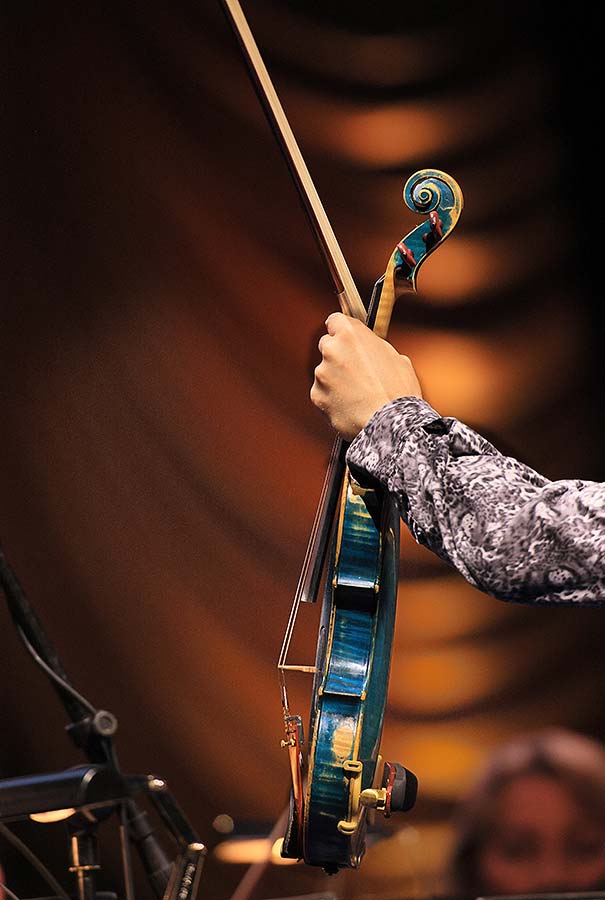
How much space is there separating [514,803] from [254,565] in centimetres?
63

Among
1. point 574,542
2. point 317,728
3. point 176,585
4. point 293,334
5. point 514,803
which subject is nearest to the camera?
point 574,542

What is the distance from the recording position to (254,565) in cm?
207

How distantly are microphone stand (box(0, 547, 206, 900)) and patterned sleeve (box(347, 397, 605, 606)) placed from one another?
15.0 inches

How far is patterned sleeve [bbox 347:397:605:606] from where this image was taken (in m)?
0.77

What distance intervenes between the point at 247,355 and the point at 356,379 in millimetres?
1208

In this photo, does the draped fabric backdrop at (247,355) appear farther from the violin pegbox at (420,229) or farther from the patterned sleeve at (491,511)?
the patterned sleeve at (491,511)

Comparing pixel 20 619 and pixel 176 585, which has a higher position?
pixel 176 585

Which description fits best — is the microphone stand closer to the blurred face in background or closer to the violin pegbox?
the violin pegbox

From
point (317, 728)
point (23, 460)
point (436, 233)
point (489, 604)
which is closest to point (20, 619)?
point (317, 728)

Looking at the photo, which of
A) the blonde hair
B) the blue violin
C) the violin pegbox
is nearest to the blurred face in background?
the blonde hair

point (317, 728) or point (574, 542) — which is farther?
point (317, 728)

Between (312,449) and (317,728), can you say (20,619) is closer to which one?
(317,728)

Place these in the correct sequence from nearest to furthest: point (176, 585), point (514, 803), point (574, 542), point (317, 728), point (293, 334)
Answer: point (574, 542)
point (317, 728)
point (514, 803)
point (176, 585)
point (293, 334)

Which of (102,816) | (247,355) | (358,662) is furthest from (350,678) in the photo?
(247,355)
